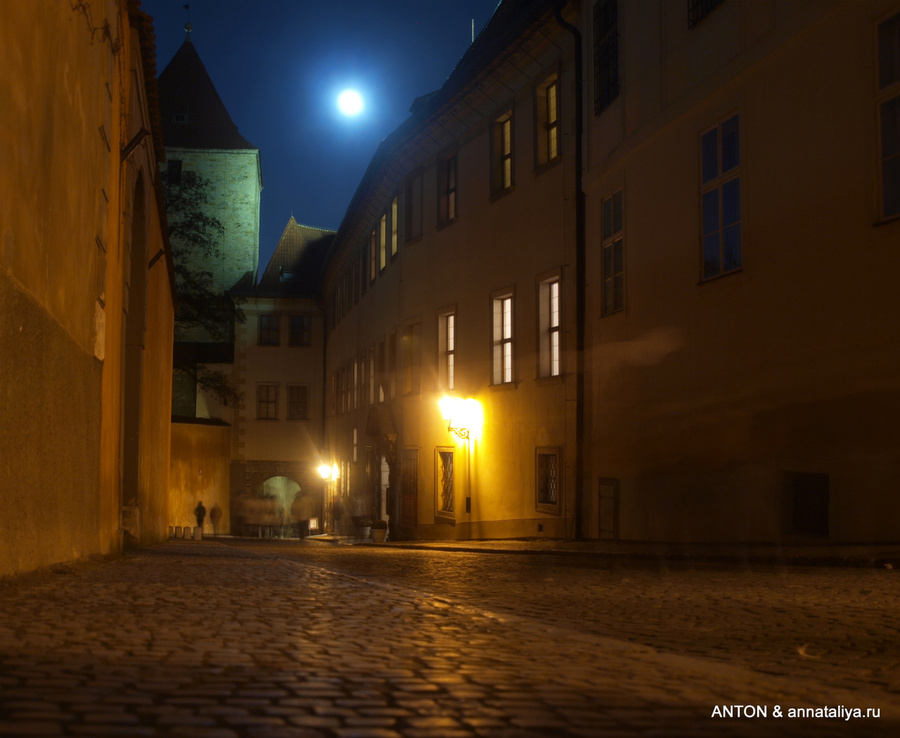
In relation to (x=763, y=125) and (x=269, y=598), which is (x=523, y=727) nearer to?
(x=269, y=598)

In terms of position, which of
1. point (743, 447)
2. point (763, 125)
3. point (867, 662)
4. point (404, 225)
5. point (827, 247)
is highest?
point (404, 225)

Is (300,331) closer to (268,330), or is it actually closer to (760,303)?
(268,330)

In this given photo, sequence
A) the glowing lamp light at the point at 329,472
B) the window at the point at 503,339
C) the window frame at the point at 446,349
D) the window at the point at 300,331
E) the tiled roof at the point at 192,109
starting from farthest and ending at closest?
the tiled roof at the point at 192,109, the window at the point at 300,331, the glowing lamp light at the point at 329,472, the window frame at the point at 446,349, the window at the point at 503,339

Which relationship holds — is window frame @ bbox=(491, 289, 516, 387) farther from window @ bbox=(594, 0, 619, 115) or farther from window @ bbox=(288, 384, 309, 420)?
window @ bbox=(288, 384, 309, 420)

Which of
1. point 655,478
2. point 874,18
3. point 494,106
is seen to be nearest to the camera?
point 874,18

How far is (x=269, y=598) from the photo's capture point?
8164 mm

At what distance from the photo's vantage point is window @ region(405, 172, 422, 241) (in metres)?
27.7

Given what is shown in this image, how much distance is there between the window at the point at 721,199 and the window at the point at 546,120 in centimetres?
588

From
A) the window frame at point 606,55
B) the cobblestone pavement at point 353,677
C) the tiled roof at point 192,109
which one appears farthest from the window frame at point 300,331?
the cobblestone pavement at point 353,677

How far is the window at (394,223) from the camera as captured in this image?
30.2 meters

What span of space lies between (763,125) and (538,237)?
A: 756 centimetres

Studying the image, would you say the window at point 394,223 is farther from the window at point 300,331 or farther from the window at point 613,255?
the window at point 300,331

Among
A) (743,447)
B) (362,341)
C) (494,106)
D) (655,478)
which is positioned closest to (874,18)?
(743,447)

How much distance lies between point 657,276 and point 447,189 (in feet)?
35.1
